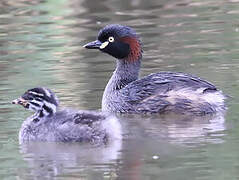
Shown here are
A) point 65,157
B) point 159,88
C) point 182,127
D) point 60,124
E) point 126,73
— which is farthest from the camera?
point 126,73

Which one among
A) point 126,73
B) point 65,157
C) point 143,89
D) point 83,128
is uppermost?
point 126,73

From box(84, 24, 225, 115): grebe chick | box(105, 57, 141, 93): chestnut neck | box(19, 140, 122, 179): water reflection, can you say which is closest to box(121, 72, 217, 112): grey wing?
box(84, 24, 225, 115): grebe chick

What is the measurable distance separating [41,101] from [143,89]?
76.4 inches

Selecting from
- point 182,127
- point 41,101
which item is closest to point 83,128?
point 41,101

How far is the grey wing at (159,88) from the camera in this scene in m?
11.8

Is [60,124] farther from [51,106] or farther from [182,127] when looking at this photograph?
[182,127]

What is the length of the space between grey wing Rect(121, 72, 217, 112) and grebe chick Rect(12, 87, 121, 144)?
155 cm

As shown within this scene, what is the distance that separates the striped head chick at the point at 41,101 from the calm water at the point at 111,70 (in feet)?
1.29

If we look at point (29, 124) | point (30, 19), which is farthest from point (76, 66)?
point (30, 19)

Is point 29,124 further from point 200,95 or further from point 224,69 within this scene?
point 224,69

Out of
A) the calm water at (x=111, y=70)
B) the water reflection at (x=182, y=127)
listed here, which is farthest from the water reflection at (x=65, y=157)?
the water reflection at (x=182, y=127)

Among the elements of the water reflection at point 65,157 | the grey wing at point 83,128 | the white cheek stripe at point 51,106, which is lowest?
the water reflection at point 65,157

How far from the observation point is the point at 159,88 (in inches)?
472

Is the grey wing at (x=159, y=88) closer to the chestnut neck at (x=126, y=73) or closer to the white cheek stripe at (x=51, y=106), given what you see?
the chestnut neck at (x=126, y=73)
